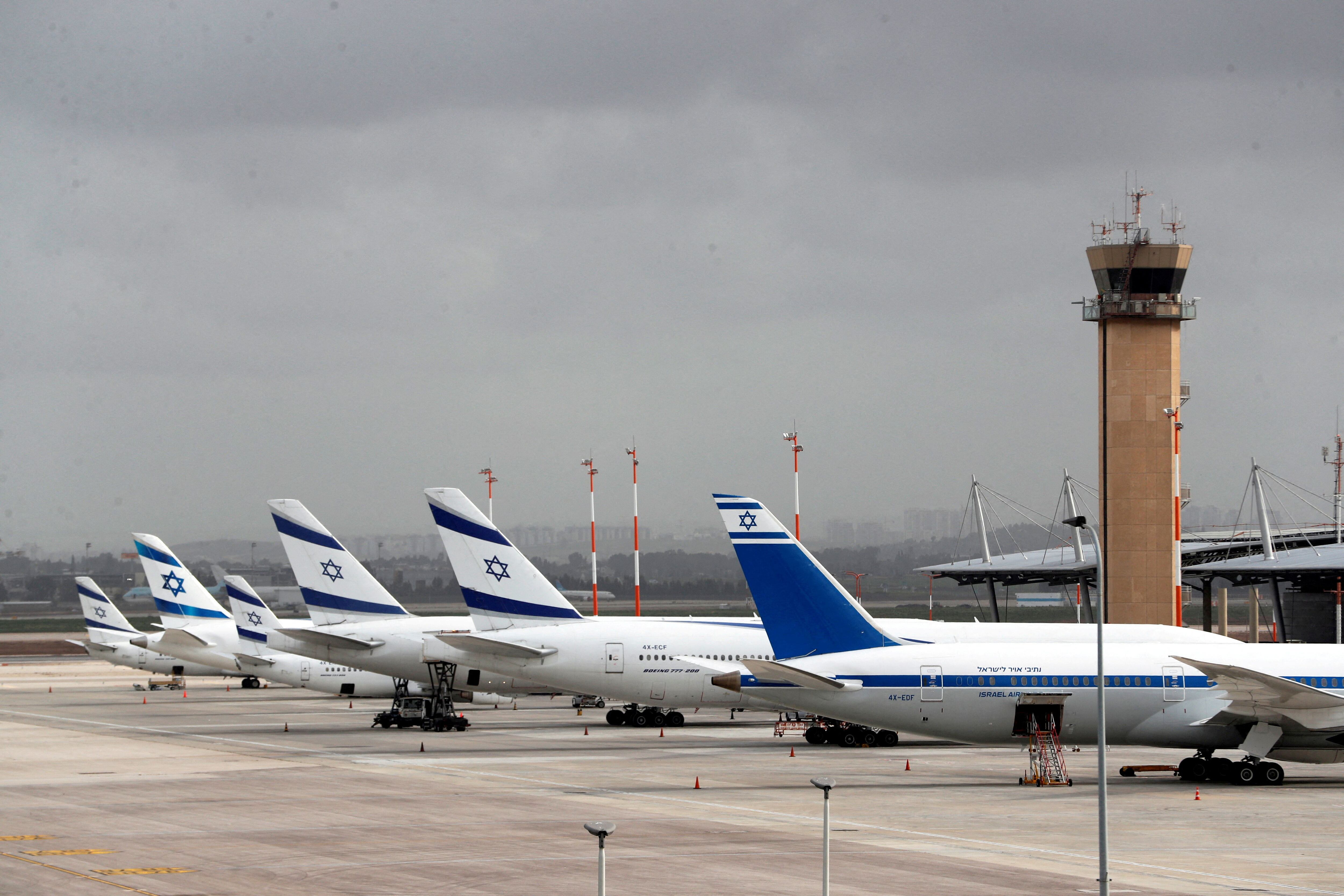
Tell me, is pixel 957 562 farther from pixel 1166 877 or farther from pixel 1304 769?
pixel 1166 877

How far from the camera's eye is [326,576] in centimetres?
6072

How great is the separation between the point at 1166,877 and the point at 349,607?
136ft

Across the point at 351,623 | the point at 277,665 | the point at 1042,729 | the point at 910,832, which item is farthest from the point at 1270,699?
the point at 277,665

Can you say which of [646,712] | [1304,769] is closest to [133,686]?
[646,712]

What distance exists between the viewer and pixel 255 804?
34562 millimetres

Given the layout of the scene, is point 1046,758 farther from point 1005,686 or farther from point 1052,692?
point 1005,686

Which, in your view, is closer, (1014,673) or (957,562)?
(1014,673)

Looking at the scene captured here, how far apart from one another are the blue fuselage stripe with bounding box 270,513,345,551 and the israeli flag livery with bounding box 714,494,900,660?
2608 centimetres

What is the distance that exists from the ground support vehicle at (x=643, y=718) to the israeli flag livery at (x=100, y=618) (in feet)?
145

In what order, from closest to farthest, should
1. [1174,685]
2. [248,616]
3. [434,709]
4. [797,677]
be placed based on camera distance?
[797,677] → [1174,685] → [434,709] → [248,616]

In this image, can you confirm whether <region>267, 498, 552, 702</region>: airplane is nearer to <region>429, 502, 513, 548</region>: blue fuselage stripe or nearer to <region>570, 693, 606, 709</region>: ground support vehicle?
<region>429, 502, 513, 548</region>: blue fuselage stripe

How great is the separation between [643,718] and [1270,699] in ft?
87.7

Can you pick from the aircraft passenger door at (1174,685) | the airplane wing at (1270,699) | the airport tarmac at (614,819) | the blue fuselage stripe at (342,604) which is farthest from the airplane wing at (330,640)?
the airplane wing at (1270,699)

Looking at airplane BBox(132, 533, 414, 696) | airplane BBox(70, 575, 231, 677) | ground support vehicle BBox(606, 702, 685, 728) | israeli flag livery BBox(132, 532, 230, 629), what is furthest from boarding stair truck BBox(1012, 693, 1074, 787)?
airplane BBox(70, 575, 231, 677)
